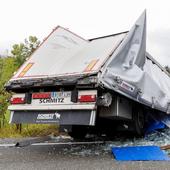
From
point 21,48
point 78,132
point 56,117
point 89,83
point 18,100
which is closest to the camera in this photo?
point 89,83

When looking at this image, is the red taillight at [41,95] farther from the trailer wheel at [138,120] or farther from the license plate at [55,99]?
the trailer wheel at [138,120]

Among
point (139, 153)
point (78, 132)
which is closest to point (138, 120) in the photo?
point (139, 153)

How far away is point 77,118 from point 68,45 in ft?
6.41

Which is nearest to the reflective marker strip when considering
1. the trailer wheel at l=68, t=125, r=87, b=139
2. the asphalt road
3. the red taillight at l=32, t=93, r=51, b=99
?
the red taillight at l=32, t=93, r=51, b=99

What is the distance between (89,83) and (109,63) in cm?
51

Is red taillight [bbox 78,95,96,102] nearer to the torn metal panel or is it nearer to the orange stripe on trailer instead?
the torn metal panel

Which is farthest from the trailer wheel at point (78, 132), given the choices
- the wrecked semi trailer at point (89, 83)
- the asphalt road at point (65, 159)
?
the asphalt road at point (65, 159)

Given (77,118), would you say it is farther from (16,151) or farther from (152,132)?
(152,132)

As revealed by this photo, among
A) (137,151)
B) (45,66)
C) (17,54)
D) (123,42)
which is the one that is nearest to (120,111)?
(137,151)

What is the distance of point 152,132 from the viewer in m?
8.01

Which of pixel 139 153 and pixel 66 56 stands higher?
pixel 66 56

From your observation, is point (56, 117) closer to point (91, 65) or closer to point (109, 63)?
point (91, 65)

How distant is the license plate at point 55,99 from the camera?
6.61 meters

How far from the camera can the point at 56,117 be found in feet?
21.7
